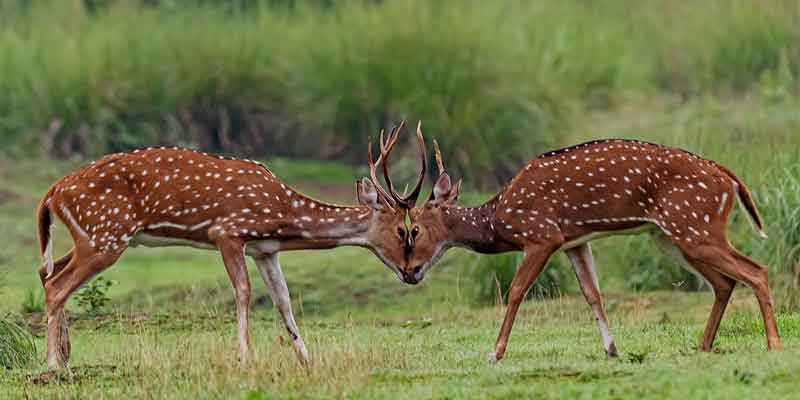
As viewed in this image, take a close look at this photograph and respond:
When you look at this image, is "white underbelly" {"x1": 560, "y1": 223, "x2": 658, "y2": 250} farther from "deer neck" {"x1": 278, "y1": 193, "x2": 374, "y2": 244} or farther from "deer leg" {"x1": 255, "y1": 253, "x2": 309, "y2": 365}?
"deer leg" {"x1": 255, "y1": 253, "x2": 309, "y2": 365}

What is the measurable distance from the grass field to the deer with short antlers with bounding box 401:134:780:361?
442 mm

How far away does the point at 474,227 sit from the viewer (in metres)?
12.0

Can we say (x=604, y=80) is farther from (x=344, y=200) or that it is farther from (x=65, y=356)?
(x=65, y=356)

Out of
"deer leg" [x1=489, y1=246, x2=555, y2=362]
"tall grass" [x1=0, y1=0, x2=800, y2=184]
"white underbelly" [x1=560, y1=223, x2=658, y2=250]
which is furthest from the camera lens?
"tall grass" [x1=0, y1=0, x2=800, y2=184]

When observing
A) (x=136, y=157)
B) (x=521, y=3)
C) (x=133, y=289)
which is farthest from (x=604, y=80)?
(x=136, y=157)

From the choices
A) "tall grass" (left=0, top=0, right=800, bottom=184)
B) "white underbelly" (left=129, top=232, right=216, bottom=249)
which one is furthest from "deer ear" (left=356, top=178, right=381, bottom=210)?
"tall grass" (left=0, top=0, right=800, bottom=184)

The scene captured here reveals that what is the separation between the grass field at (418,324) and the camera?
1008 centimetres

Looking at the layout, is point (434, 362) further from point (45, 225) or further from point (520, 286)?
point (45, 225)

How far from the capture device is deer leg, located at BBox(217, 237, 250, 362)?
11.4 m

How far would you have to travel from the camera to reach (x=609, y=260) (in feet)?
55.1

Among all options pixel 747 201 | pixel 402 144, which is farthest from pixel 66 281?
pixel 402 144

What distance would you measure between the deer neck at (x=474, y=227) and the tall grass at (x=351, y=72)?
380 inches

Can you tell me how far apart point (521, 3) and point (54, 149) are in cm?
825

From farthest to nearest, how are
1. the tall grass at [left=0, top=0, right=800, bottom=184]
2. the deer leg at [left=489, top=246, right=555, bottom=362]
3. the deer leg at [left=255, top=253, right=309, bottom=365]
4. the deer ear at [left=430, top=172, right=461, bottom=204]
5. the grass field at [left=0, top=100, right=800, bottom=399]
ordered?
the tall grass at [left=0, top=0, right=800, bottom=184] < the deer ear at [left=430, top=172, right=461, bottom=204] < the deer leg at [left=255, top=253, right=309, bottom=365] < the deer leg at [left=489, top=246, right=555, bottom=362] < the grass field at [left=0, top=100, right=800, bottom=399]
